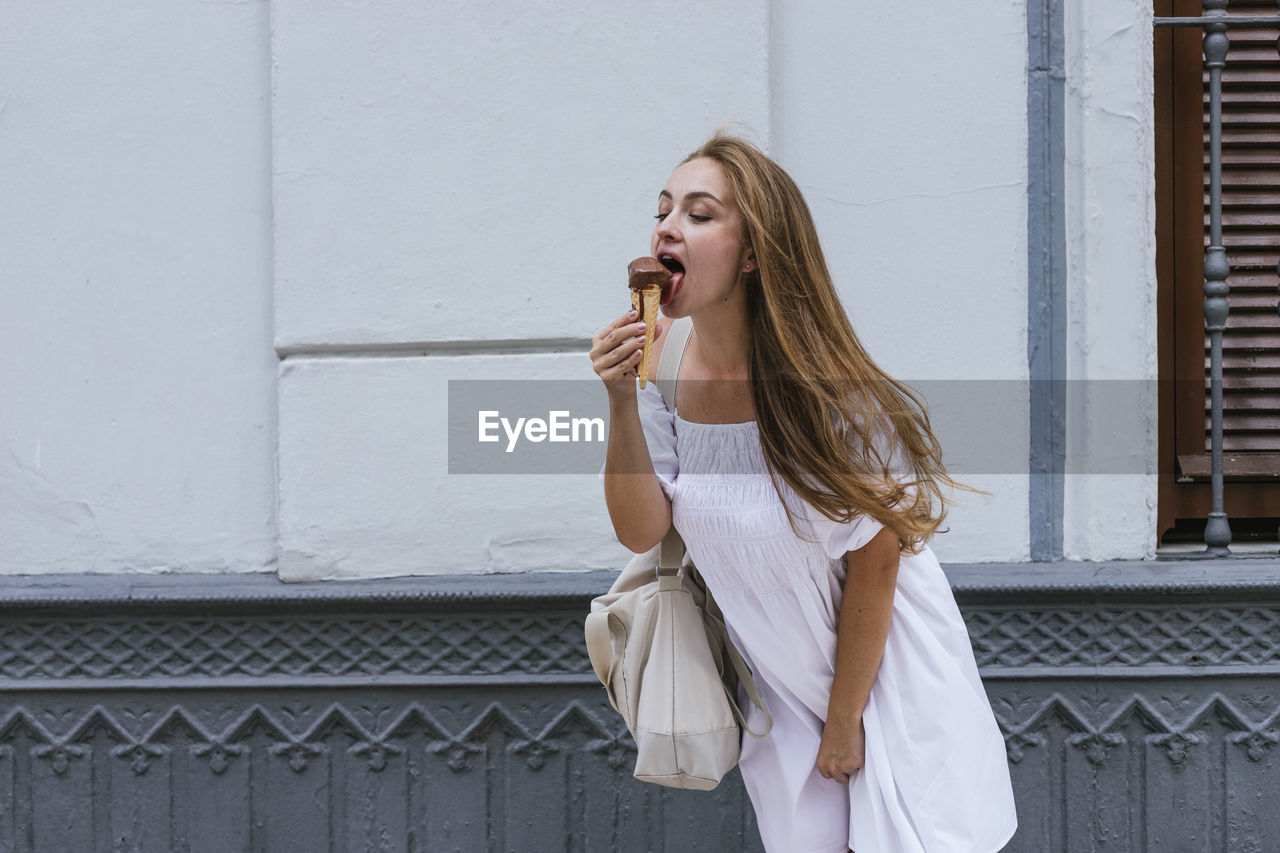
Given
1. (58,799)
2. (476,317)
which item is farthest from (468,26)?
(58,799)

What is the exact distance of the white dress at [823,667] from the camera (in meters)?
1.93

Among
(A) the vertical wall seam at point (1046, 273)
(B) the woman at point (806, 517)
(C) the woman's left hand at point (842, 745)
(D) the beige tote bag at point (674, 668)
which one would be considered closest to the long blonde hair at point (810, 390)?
(B) the woman at point (806, 517)

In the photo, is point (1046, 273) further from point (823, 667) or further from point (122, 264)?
point (122, 264)

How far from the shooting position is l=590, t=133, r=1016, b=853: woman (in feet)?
6.15

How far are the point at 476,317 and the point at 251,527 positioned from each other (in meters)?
0.95

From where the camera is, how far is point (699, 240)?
185 cm

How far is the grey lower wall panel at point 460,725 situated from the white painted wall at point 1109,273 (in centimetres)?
24

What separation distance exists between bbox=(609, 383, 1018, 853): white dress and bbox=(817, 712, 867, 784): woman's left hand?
23 mm

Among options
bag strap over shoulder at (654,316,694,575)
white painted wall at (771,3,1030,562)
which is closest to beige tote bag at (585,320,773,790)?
bag strap over shoulder at (654,316,694,575)

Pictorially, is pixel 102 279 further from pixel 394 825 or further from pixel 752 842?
pixel 752 842

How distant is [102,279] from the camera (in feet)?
10.3

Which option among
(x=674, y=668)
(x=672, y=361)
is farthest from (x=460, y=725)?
(x=672, y=361)

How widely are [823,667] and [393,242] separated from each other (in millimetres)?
1803

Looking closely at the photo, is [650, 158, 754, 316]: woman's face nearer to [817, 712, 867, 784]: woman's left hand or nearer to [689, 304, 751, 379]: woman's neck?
[689, 304, 751, 379]: woman's neck
